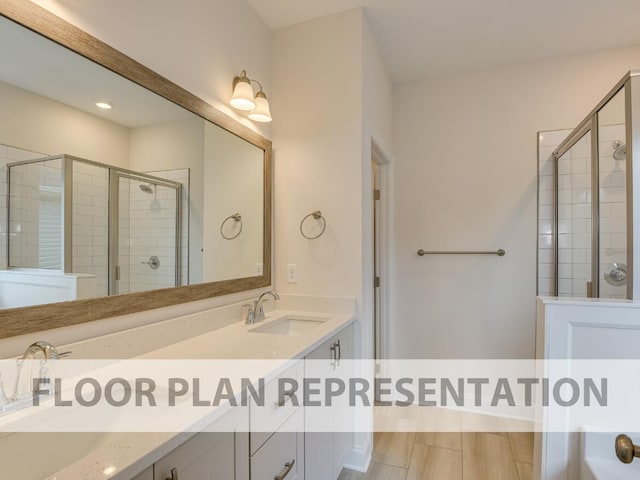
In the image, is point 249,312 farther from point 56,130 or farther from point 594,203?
point 594,203

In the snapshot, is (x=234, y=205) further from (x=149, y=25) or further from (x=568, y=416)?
(x=568, y=416)

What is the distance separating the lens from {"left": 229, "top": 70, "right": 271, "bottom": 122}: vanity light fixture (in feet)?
5.57

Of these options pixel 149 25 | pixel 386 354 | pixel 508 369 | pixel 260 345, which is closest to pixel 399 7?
pixel 149 25

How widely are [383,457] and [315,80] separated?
7.58 ft

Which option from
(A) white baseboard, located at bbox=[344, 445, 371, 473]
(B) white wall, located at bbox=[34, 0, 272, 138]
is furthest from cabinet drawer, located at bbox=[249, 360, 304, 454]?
(B) white wall, located at bbox=[34, 0, 272, 138]

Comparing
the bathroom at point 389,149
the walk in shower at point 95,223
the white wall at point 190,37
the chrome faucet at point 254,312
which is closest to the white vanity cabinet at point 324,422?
the bathroom at point 389,149

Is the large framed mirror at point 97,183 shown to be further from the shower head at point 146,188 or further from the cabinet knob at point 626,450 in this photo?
the cabinet knob at point 626,450

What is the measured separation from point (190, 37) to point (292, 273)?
4.30 ft

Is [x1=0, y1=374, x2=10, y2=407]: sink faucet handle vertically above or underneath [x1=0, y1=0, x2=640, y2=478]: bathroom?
underneath

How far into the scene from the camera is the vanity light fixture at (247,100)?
5.57 feet

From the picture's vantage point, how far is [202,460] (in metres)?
0.80

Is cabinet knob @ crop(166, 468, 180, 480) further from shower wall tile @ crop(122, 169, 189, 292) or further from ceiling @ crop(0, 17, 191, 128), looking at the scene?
ceiling @ crop(0, 17, 191, 128)

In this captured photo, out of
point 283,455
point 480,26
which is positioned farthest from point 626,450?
point 480,26

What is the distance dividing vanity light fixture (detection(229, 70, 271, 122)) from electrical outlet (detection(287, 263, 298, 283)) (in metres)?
0.87
